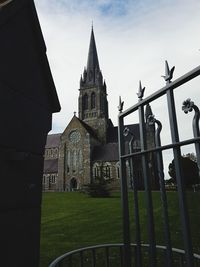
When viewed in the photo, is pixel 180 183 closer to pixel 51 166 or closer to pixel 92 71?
pixel 51 166

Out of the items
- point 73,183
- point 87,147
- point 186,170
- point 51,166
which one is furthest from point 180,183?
point 51,166

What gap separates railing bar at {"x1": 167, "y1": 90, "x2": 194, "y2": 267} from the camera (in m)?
1.45

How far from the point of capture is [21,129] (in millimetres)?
2174

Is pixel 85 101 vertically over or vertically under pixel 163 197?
over

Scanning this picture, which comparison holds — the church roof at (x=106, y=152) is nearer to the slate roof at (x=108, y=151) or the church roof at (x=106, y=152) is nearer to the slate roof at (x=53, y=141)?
the slate roof at (x=108, y=151)

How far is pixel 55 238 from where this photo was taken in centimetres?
777

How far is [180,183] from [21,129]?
1.46m

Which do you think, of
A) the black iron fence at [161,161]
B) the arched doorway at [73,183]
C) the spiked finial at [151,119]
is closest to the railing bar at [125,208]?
the black iron fence at [161,161]

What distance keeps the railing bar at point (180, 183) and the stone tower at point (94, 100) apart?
4896 cm

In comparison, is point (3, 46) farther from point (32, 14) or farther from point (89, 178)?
point (89, 178)

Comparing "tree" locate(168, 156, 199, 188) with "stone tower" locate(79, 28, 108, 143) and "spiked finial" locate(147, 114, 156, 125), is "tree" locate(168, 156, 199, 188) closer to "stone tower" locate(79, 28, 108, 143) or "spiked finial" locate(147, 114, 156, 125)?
"spiked finial" locate(147, 114, 156, 125)

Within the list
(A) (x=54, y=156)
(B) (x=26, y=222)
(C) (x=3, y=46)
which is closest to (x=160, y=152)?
(B) (x=26, y=222)

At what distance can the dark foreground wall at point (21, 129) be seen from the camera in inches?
76.4

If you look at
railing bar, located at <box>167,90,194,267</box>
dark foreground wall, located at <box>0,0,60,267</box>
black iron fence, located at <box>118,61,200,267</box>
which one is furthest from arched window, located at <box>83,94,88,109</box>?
railing bar, located at <box>167,90,194,267</box>
